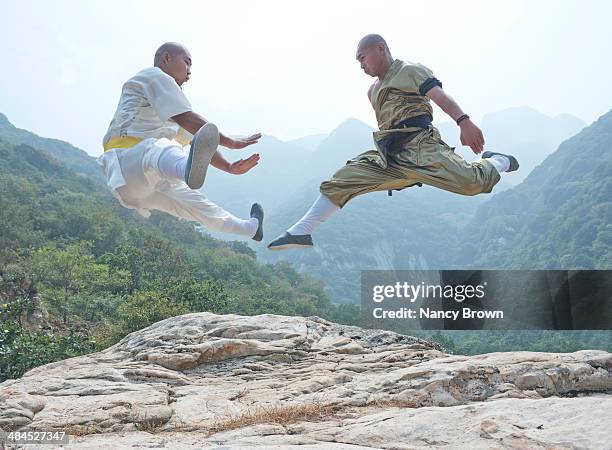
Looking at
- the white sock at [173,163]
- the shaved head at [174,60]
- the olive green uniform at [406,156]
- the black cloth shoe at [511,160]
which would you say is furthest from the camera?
the black cloth shoe at [511,160]

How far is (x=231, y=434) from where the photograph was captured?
493 cm

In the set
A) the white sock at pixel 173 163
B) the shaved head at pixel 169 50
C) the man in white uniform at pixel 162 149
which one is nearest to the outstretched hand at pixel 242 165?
the man in white uniform at pixel 162 149

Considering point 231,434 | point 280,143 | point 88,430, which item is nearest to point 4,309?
point 88,430

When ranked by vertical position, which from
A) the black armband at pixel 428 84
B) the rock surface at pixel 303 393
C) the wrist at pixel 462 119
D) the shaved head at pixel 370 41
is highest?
the shaved head at pixel 370 41

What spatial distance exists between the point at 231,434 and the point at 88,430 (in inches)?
67.9

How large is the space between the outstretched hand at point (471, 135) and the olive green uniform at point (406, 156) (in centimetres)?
29

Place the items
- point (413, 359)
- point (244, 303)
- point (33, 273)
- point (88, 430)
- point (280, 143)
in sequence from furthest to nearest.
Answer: point (280, 143) < point (244, 303) < point (33, 273) < point (413, 359) < point (88, 430)

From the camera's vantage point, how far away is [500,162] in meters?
4.00

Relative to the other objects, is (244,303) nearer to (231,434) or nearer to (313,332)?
(313,332)

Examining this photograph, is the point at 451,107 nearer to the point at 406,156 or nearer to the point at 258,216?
the point at 406,156

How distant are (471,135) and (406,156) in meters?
0.56

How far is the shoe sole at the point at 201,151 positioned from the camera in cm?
311

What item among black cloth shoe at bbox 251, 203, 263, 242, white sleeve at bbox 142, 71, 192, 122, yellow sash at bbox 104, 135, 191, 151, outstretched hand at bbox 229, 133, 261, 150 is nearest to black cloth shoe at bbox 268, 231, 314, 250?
black cloth shoe at bbox 251, 203, 263, 242

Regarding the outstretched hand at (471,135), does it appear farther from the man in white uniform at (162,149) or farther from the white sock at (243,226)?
the white sock at (243,226)
